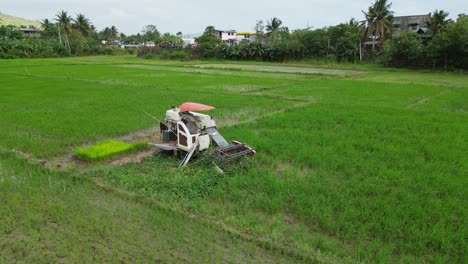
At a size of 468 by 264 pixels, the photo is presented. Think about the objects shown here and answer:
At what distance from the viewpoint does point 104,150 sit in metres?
5.83

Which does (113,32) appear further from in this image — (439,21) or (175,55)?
(439,21)

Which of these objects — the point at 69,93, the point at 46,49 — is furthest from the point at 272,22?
the point at 69,93

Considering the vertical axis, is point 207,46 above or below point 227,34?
below

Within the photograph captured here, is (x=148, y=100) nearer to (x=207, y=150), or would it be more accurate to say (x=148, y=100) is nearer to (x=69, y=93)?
(x=69, y=93)

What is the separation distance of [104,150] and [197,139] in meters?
1.81

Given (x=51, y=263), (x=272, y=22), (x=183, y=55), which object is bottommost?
(x=51, y=263)

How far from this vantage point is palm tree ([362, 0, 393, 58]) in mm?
30378

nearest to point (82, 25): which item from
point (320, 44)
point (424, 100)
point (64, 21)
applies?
point (64, 21)

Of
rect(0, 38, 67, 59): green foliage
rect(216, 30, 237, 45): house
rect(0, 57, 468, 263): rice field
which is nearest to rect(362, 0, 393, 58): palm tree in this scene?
rect(0, 57, 468, 263): rice field

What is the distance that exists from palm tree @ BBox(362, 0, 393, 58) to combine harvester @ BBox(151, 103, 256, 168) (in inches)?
1209

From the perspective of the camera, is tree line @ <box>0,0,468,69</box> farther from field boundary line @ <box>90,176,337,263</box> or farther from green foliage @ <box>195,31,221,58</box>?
field boundary line @ <box>90,176,337,263</box>

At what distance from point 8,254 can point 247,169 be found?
3.33m

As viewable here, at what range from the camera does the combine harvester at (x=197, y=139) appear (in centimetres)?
526

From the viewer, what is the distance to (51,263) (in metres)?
3.05
